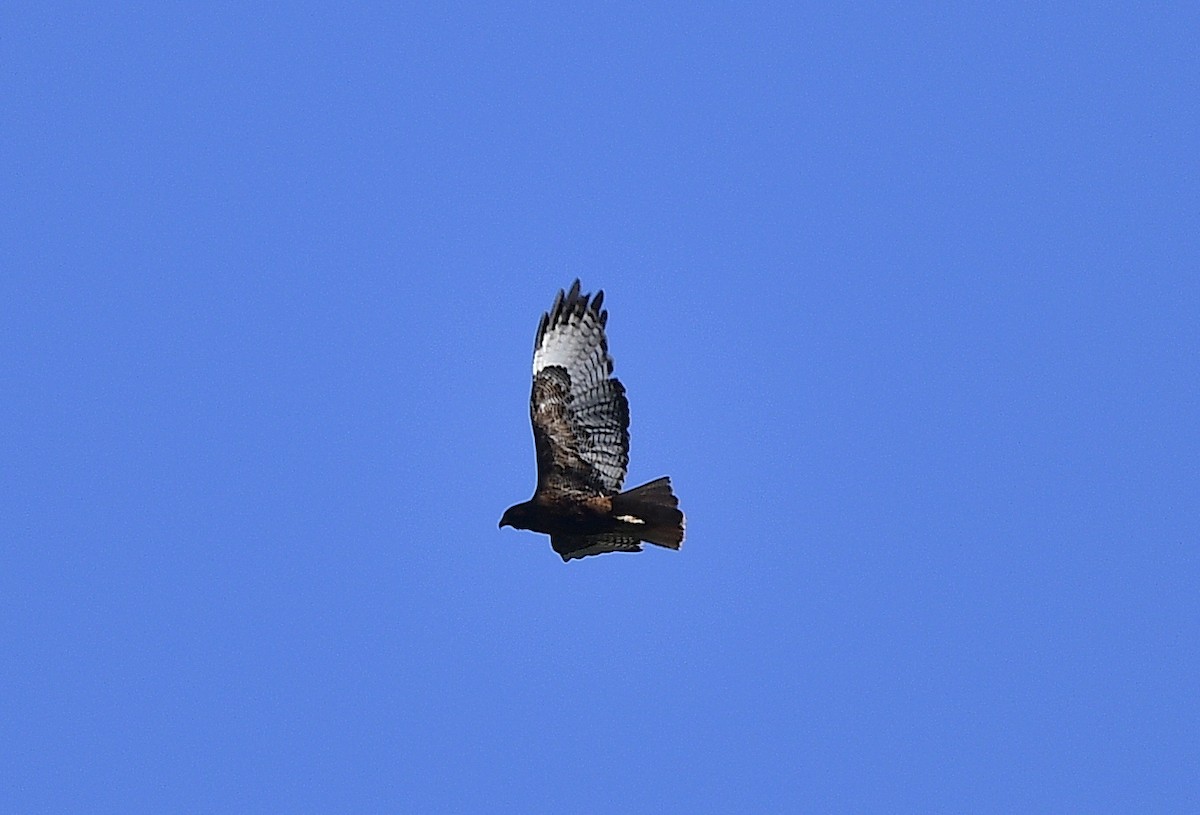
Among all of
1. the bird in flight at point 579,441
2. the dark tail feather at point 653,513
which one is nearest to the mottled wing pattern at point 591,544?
the bird in flight at point 579,441

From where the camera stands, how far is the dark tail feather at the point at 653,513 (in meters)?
13.6

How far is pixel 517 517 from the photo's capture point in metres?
14.0

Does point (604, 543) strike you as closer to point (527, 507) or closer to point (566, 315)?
point (527, 507)

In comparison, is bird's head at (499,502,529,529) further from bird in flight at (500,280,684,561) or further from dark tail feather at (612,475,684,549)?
dark tail feather at (612,475,684,549)

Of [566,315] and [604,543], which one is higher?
[566,315]

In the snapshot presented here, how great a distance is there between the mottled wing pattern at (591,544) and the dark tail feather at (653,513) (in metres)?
0.34

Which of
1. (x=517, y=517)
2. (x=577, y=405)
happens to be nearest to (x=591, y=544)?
(x=517, y=517)

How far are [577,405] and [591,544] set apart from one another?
3.78 ft

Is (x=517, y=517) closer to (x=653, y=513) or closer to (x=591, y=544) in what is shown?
(x=591, y=544)

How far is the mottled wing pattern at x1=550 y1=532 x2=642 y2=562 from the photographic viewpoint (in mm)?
14117

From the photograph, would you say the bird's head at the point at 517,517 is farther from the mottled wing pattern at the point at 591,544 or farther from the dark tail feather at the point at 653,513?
the dark tail feather at the point at 653,513

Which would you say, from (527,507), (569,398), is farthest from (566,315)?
(527,507)

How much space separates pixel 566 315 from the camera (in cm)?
1433

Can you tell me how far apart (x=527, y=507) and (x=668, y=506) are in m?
1.20
